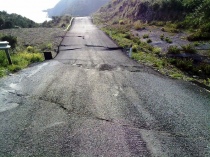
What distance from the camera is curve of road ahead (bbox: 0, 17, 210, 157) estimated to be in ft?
13.5

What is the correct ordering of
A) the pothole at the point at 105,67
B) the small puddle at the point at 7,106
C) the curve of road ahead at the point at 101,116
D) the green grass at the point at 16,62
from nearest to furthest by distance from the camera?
the curve of road ahead at the point at 101,116, the small puddle at the point at 7,106, the green grass at the point at 16,62, the pothole at the point at 105,67

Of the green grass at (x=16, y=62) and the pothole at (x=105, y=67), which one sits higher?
the green grass at (x=16, y=62)

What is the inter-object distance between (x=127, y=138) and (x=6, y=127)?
282 centimetres

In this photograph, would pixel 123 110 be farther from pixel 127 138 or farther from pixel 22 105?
pixel 22 105

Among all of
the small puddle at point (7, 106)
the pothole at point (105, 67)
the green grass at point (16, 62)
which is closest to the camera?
the small puddle at point (7, 106)

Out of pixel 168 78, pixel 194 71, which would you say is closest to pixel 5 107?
pixel 168 78

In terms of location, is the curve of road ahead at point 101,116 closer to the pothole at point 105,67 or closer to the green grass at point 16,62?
the green grass at point 16,62

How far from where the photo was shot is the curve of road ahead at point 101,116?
4102 millimetres

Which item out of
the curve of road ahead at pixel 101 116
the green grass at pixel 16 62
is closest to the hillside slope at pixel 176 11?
the green grass at pixel 16 62

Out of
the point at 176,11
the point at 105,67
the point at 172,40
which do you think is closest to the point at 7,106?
the point at 105,67

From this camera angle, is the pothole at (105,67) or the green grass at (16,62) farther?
the pothole at (105,67)

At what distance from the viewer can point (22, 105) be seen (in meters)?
5.79

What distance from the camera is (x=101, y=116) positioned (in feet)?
17.2

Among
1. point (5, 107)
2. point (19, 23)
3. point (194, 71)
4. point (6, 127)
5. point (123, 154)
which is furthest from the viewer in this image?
point (19, 23)
